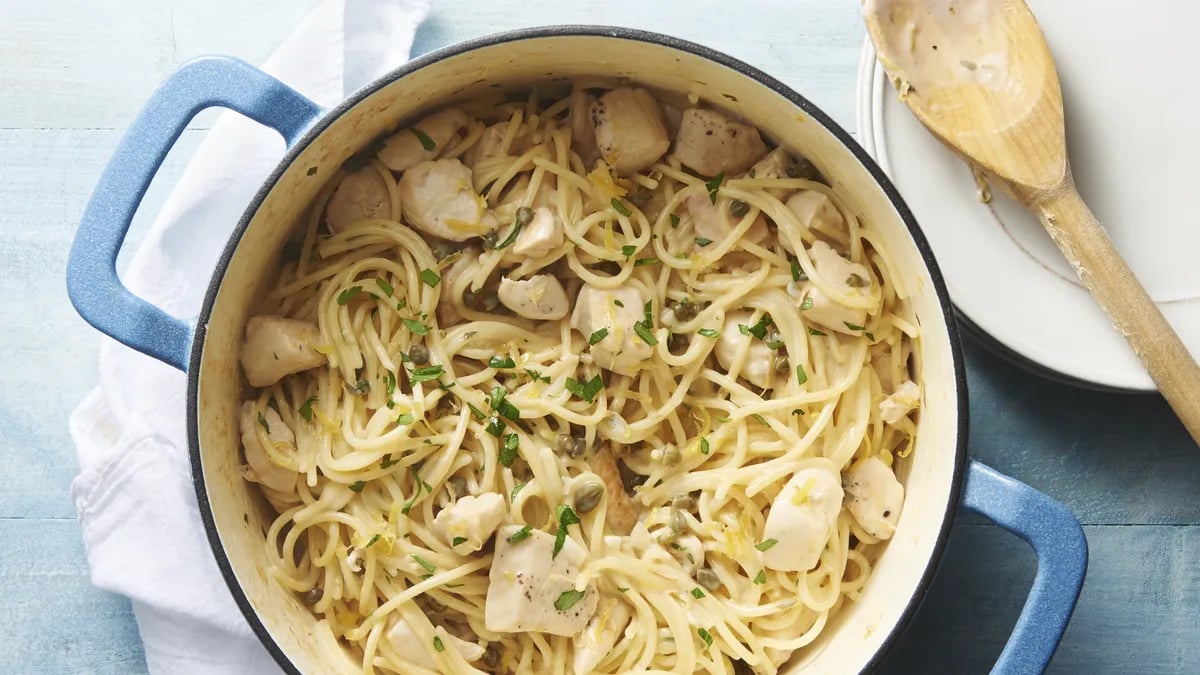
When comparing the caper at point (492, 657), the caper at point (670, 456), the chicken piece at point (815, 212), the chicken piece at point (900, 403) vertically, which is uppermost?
the chicken piece at point (815, 212)

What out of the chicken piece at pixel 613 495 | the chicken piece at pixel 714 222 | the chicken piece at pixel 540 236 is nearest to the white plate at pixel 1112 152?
the chicken piece at pixel 714 222

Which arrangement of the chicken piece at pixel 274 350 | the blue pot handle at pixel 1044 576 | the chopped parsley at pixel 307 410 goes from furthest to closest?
the chopped parsley at pixel 307 410 → the chicken piece at pixel 274 350 → the blue pot handle at pixel 1044 576

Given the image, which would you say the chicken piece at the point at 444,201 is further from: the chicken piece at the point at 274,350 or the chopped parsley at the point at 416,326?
the chicken piece at the point at 274,350

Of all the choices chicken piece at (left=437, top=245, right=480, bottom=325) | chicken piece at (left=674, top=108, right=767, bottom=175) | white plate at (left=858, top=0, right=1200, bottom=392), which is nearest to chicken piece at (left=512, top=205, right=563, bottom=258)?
chicken piece at (left=437, top=245, right=480, bottom=325)

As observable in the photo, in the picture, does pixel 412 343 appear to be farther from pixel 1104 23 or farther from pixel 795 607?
pixel 1104 23

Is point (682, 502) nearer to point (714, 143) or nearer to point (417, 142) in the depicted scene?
point (714, 143)
